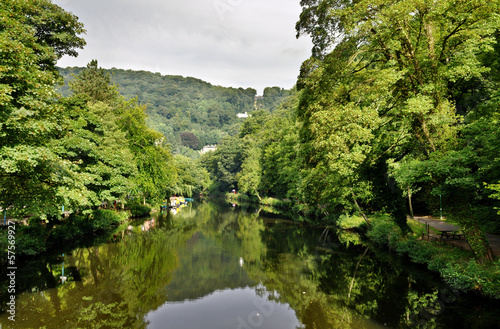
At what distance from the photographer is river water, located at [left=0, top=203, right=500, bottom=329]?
36.9 ft

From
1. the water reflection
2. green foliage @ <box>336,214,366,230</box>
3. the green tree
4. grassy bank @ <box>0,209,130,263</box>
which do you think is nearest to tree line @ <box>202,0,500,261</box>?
the water reflection

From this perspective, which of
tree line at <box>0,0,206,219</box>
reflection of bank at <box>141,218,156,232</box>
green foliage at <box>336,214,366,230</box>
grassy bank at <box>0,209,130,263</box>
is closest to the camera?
tree line at <box>0,0,206,219</box>

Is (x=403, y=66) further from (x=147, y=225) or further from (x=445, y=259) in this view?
(x=147, y=225)

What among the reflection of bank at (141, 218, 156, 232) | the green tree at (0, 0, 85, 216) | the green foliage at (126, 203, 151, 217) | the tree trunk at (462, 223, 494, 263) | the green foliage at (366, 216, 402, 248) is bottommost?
the reflection of bank at (141, 218, 156, 232)

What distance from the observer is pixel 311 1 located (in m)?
18.6

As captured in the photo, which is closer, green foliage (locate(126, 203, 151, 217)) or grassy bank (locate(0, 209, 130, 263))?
grassy bank (locate(0, 209, 130, 263))

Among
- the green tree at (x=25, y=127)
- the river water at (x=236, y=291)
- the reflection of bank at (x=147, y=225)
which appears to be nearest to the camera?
the green tree at (x=25, y=127)

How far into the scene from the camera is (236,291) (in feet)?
49.5

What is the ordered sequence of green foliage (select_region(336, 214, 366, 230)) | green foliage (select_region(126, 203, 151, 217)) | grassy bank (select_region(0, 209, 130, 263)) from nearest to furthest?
grassy bank (select_region(0, 209, 130, 263)) < green foliage (select_region(336, 214, 366, 230)) < green foliage (select_region(126, 203, 151, 217))

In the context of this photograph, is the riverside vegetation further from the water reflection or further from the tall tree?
the water reflection

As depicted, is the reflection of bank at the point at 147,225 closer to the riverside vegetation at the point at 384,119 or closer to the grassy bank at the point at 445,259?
the riverside vegetation at the point at 384,119

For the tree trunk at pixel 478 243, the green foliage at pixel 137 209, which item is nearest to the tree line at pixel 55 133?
the green foliage at pixel 137 209

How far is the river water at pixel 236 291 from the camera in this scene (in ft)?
36.9

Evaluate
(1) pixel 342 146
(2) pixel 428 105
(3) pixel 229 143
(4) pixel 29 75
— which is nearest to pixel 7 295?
(4) pixel 29 75
